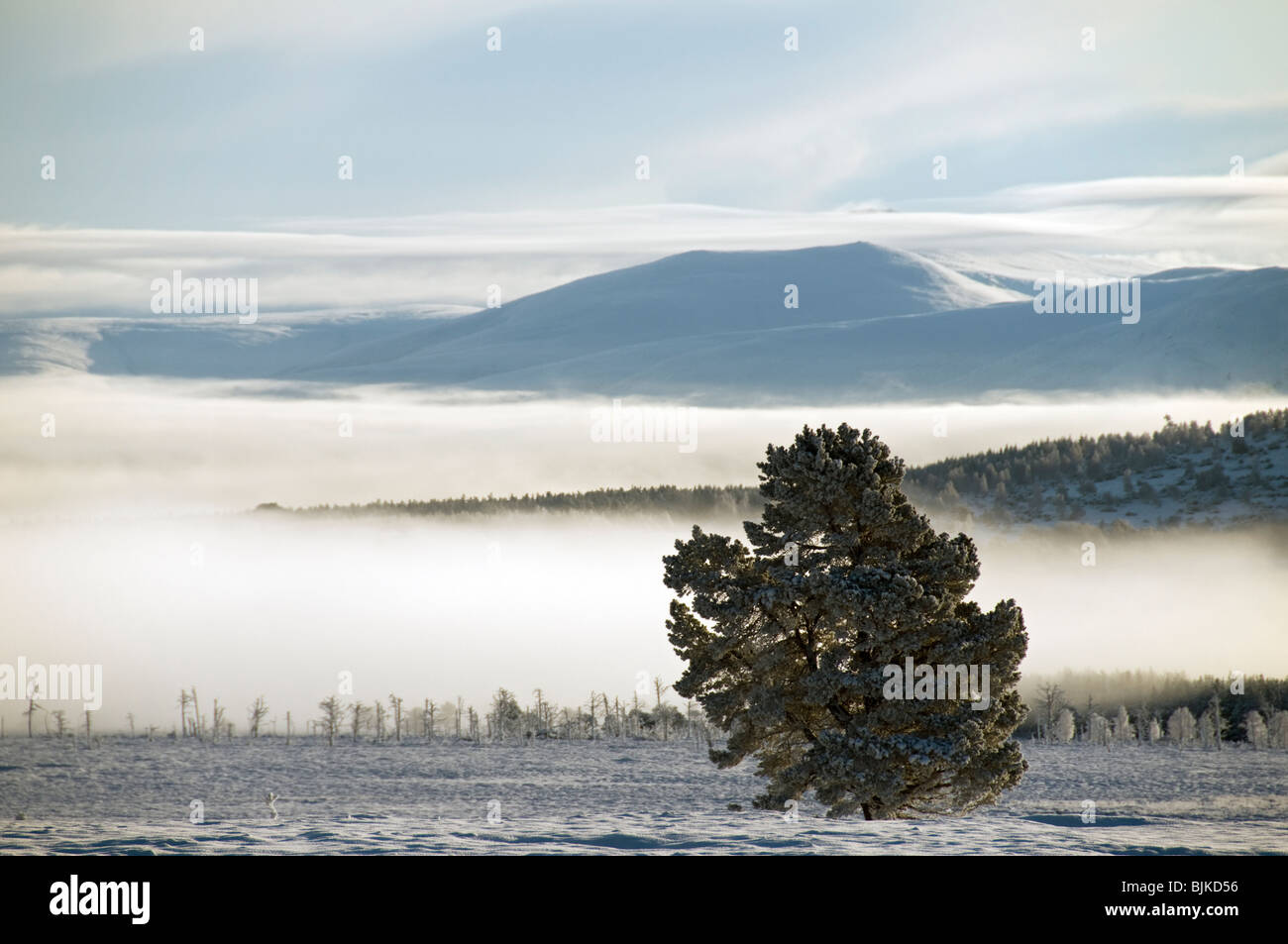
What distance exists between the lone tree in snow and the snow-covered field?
260 centimetres

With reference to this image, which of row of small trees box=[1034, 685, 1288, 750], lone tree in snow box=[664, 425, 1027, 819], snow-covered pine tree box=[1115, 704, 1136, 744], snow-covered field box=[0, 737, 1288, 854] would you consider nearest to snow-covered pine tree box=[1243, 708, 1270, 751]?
row of small trees box=[1034, 685, 1288, 750]

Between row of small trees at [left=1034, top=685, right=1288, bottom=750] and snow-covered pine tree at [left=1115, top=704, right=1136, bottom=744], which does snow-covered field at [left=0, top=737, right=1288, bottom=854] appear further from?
snow-covered pine tree at [left=1115, top=704, right=1136, bottom=744]

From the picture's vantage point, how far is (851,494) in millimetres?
44531

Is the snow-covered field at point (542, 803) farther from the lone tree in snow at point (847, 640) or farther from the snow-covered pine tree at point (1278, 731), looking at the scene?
the snow-covered pine tree at point (1278, 731)

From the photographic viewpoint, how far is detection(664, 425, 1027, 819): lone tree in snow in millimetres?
42531

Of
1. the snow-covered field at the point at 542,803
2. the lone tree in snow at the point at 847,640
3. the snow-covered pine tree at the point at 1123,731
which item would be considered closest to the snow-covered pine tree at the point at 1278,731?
the snow-covered field at the point at 542,803

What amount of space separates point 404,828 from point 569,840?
20.2 ft

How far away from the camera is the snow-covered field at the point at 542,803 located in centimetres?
2891

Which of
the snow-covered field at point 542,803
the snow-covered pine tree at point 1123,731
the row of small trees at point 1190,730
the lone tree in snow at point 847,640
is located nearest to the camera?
the snow-covered field at point 542,803

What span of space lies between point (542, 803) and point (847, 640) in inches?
2118

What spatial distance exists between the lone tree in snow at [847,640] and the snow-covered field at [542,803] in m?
2.60

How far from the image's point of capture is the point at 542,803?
3728 inches
